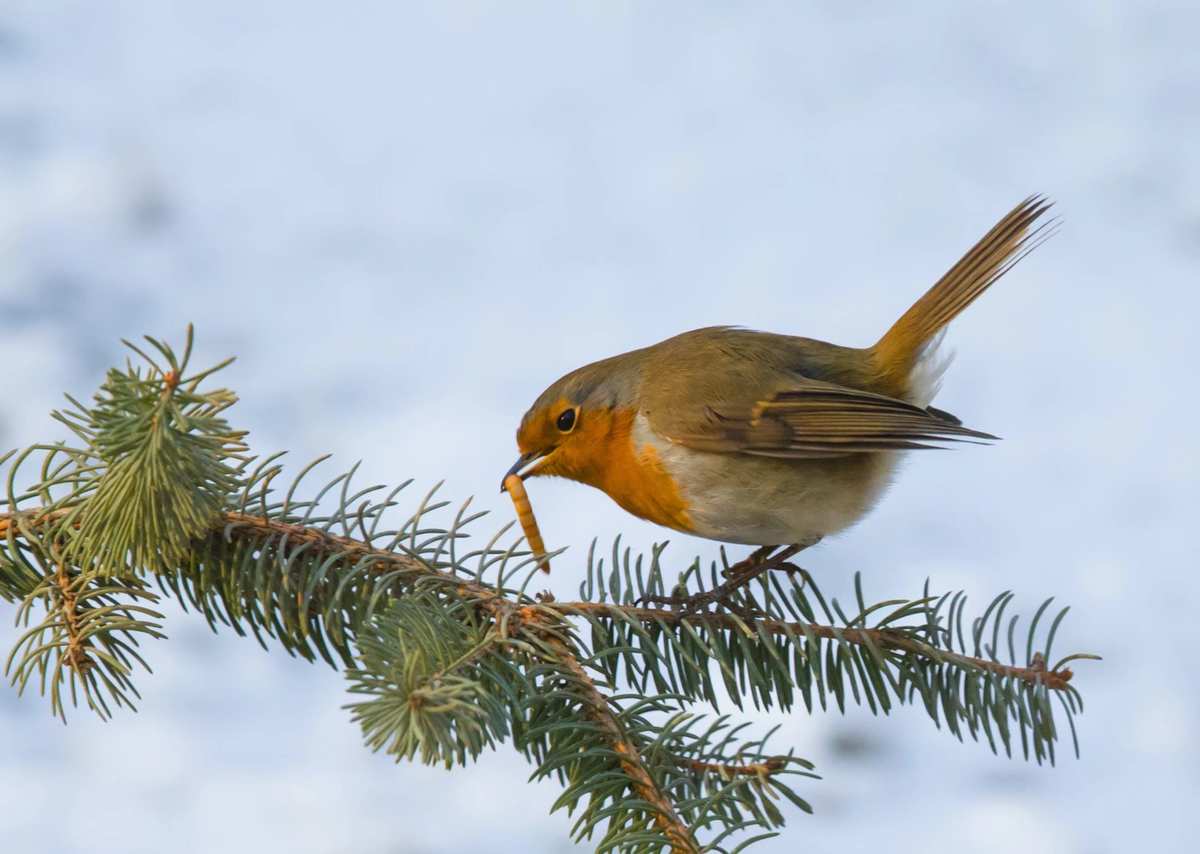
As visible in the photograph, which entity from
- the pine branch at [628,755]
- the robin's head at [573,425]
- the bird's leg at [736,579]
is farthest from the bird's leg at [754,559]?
the pine branch at [628,755]

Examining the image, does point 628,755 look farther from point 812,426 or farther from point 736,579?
point 812,426

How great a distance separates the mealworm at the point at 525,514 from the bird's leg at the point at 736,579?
25 centimetres

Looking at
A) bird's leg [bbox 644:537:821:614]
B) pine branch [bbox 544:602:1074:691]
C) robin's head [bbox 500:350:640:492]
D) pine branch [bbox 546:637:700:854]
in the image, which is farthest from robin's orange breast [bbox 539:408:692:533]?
pine branch [bbox 546:637:700:854]

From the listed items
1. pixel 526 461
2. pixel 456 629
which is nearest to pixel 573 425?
pixel 526 461

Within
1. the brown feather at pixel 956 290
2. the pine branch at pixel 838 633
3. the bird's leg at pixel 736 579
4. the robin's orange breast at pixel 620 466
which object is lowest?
the pine branch at pixel 838 633

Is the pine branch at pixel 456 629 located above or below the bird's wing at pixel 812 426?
below

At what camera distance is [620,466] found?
2539mm

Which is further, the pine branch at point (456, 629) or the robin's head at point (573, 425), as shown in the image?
the robin's head at point (573, 425)

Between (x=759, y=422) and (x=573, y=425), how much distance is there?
42cm

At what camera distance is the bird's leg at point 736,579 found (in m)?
1.85

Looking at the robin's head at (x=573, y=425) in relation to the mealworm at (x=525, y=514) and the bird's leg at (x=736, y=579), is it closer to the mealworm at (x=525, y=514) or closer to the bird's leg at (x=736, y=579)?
the mealworm at (x=525, y=514)

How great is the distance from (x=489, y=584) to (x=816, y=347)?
1373 millimetres

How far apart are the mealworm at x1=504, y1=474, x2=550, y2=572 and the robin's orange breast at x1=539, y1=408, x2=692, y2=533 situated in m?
0.24

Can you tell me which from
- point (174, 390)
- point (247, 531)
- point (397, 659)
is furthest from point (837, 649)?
point (174, 390)
